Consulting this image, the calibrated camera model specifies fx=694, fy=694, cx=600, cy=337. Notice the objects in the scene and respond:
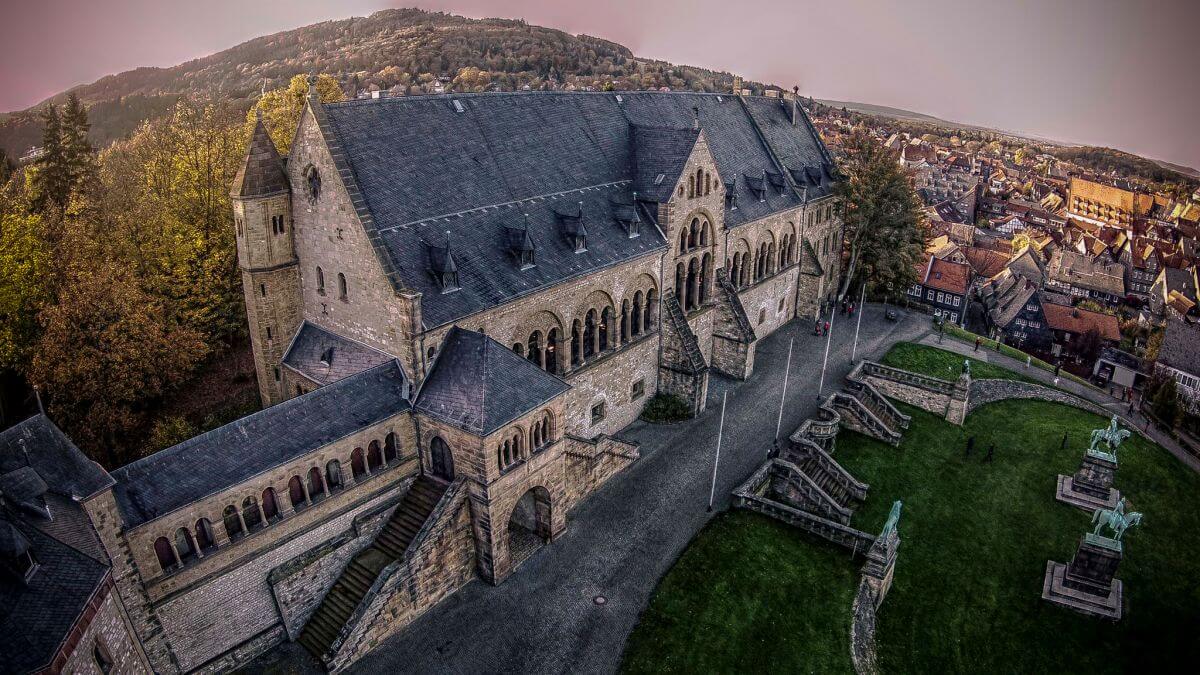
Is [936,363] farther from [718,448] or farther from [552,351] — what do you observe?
[552,351]

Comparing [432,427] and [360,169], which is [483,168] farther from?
[432,427]

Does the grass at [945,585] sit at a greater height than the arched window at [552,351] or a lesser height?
lesser

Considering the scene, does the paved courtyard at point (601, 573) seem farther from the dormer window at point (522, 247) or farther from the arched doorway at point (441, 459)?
the dormer window at point (522, 247)

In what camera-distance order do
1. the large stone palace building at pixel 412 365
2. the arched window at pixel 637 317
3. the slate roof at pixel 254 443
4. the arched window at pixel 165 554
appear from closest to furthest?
the slate roof at pixel 254 443 → the arched window at pixel 165 554 → the large stone palace building at pixel 412 365 → the arched window at pixel 637 317

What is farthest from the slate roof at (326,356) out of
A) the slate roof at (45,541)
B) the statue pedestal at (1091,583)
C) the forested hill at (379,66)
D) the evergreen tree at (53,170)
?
the forested hill at (379,66)

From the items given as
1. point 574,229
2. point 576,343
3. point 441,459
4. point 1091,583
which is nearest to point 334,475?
point 441,459
